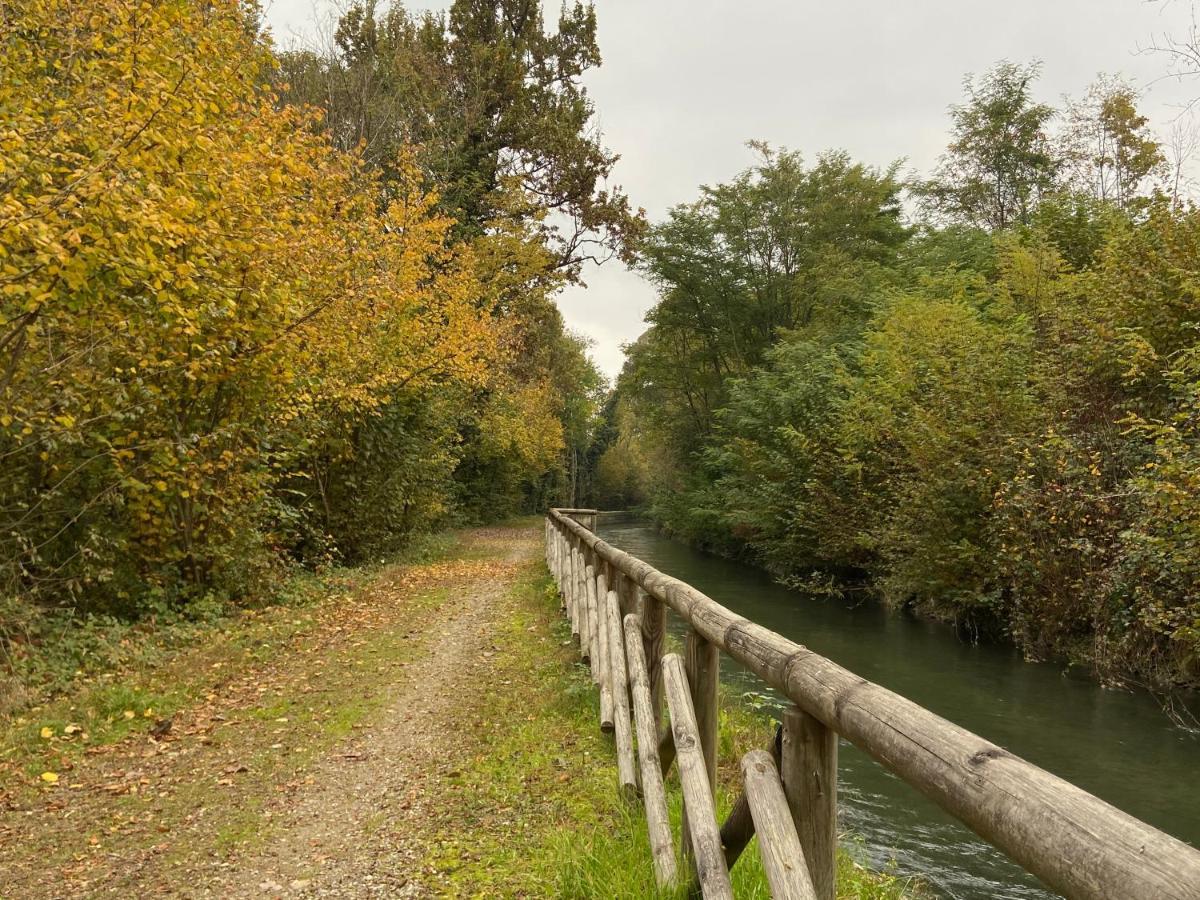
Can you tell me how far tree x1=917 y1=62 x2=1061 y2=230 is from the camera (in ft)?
96.2

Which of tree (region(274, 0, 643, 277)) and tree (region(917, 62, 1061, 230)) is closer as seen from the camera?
tree (region(274, 0, 643, 277))

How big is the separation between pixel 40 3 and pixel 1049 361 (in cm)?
1389

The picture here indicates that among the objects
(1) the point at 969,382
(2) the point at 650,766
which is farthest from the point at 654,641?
(1) the point at 969,382

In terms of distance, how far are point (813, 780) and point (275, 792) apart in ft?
13.3

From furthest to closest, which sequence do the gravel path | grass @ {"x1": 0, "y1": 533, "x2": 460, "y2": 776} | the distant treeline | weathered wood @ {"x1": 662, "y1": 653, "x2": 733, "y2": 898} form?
the distant treeline
grass @ {"x1": 0, "y1": 533, "x2": 460, "y2": 776}
the gravel path
weathered wood @ {"x1": 662, "y1": 653, "x2": 733, "y2": 898}

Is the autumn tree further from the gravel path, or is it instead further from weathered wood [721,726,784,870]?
weathered wood [721,726,784,870]

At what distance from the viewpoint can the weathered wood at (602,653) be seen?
5488 mm

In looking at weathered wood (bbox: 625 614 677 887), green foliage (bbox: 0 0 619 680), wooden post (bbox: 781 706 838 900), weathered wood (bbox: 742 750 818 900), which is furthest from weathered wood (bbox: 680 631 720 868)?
green foliage (bbox: 0 0 619 680)

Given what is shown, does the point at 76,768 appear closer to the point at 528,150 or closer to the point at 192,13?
the point at 192,13

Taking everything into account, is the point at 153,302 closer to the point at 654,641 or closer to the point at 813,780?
the point at 654,641

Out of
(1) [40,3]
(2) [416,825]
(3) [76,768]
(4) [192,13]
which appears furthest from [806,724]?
(4) [192,13]

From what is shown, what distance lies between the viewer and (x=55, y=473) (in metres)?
8.27

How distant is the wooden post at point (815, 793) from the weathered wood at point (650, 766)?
1161mm

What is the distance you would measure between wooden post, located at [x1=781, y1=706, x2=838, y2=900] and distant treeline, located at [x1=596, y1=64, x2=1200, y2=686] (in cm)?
729
